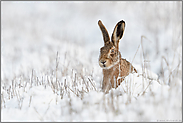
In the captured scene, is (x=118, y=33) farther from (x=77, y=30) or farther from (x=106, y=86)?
(x=77, y=30)

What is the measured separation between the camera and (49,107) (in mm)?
2896

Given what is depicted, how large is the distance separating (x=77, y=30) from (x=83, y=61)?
5796 mm

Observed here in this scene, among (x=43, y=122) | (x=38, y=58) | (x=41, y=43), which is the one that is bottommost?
(x=43, y=122)

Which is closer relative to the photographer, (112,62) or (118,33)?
(112,62)

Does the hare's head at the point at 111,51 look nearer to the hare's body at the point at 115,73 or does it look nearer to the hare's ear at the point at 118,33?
the hare's ear at the point at 118,33

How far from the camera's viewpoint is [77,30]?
13.1 m

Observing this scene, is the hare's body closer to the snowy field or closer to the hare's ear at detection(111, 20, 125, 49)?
the snowy field

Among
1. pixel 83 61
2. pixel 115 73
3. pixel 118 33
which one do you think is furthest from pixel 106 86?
pixel 83 61

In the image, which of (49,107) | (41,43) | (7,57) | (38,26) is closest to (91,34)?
(41,43)

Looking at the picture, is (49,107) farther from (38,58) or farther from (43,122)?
(38,58)

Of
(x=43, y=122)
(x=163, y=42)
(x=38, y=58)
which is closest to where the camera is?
(x=43, y=122)

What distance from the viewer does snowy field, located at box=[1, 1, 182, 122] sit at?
2.55m

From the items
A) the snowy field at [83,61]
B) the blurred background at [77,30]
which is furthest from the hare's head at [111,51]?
the blurred background at [77,30]

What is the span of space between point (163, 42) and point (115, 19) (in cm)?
607
